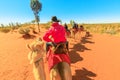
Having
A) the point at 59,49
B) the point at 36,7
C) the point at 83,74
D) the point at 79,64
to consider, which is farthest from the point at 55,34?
the point at 36,7

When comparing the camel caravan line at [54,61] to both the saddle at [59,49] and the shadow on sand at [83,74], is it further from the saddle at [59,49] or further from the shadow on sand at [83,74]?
the shadow on sand at [83,74]

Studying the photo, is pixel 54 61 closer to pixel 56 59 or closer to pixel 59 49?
pixel 56 59

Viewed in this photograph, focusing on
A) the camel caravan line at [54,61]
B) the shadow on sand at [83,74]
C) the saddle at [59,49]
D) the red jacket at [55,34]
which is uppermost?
the red jacket at [55,34]

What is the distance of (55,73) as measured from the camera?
629 cm

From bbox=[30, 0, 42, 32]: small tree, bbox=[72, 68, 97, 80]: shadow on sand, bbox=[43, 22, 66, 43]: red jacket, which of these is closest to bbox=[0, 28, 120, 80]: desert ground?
bbox=[72, 68, 97, 80]: shadow on sand

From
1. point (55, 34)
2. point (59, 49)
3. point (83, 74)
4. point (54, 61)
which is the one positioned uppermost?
point (55, 34)

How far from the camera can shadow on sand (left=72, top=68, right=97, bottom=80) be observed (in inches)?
367

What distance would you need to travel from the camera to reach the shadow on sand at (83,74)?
9.33 metres

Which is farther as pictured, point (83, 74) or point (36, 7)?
point (36, 7)

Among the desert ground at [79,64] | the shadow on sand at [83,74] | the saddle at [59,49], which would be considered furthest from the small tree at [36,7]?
the saddle at [59,49]

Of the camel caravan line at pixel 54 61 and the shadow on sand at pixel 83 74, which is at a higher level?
the camel caravan line at pixel 54 61

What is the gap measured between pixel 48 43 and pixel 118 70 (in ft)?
15.6

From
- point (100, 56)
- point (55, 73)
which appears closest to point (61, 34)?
Result: point (55, 73)

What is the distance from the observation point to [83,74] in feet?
31.9
